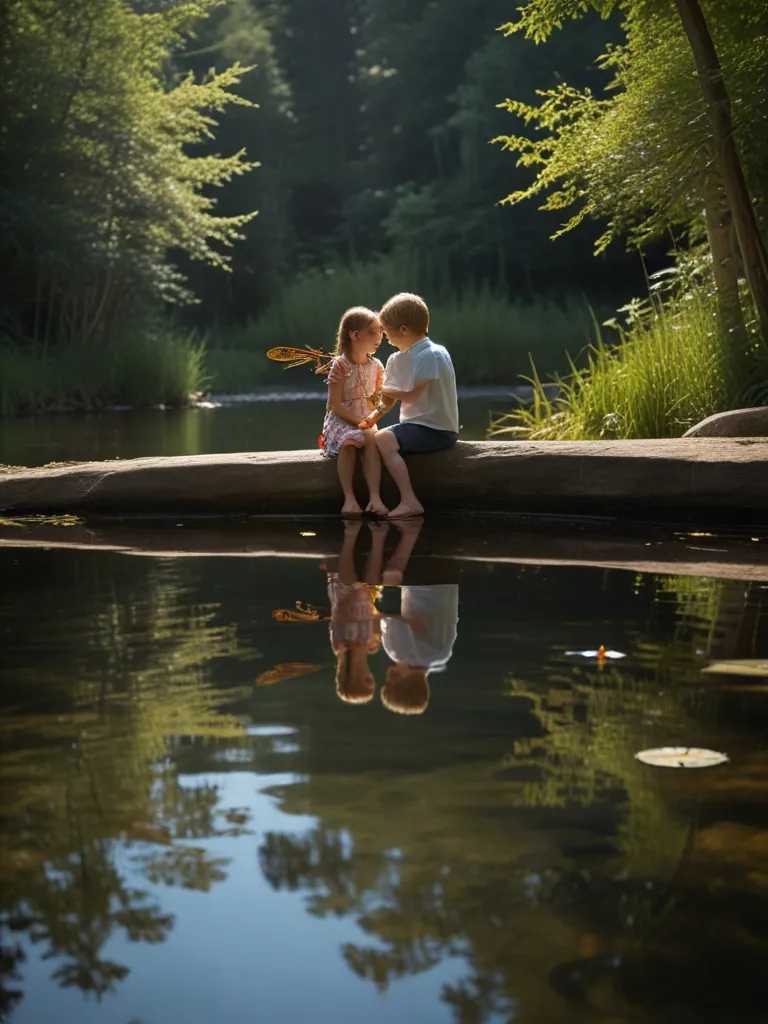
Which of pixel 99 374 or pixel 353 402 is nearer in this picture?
pixel 353 402

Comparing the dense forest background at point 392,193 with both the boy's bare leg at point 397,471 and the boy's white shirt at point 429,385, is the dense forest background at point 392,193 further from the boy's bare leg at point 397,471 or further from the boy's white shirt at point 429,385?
the boy's bare leg at point 397,471

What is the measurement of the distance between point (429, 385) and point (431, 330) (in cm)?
1969

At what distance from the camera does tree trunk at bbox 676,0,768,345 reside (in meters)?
9.22

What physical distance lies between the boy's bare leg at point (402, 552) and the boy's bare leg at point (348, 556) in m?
0.12

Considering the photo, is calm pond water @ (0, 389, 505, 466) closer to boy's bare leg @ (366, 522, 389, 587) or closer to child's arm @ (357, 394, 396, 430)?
child's arm @ (357, 394, 396, 430)

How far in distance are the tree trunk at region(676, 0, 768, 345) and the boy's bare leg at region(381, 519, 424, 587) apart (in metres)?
3.17

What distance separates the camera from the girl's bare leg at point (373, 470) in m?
7.38

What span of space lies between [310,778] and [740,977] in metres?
1.08

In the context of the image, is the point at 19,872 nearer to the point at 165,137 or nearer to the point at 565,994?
the point at 565,994

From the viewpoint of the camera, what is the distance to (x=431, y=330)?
27.0m

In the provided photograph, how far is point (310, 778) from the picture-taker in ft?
9.66

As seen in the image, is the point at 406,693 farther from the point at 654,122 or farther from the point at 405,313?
the point at 654,122

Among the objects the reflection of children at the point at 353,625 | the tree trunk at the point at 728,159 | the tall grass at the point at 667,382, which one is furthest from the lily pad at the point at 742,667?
the tall grass at the point at 667,382

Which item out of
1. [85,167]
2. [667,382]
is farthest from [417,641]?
[85,167]
